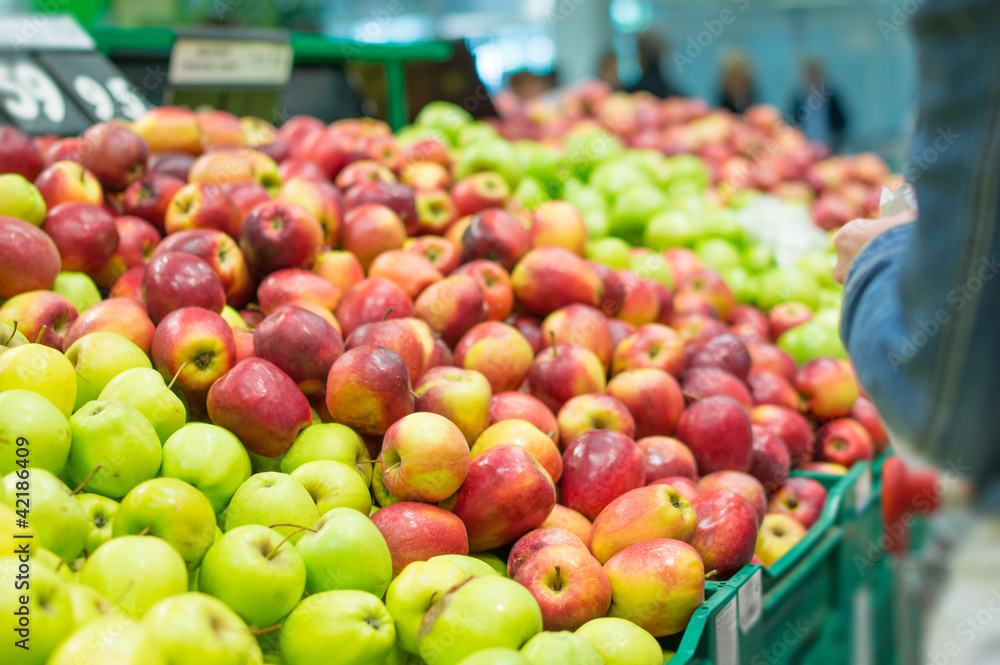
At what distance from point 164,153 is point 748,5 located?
1149 cm

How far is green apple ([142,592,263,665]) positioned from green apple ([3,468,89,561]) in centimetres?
20

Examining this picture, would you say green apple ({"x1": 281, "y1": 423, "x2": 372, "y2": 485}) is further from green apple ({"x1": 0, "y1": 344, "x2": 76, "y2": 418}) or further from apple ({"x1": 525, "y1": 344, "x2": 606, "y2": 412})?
apple ({"x1": 525, "y1": 344, "x2": 606, "y2": 412})

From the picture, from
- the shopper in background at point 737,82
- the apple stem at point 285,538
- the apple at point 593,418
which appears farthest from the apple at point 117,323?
the shopper in background at point 737,82

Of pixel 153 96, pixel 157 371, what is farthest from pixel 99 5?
pixel 157 371

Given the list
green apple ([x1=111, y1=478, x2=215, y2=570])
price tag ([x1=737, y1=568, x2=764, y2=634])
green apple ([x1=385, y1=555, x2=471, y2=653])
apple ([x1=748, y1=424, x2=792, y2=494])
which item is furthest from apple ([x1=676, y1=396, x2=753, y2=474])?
green apple ([x1=111, y1=478, x2=215, y2=570])

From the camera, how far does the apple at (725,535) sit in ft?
5.22

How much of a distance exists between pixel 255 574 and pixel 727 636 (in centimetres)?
88

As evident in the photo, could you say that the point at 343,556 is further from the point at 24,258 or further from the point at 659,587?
the point at 24,258

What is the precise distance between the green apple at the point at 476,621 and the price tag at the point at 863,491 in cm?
138

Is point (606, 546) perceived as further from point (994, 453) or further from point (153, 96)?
point (153, 96)

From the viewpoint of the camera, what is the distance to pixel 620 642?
1322 mm

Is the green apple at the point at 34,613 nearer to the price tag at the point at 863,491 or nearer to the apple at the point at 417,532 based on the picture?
the apple at the point at 417,532

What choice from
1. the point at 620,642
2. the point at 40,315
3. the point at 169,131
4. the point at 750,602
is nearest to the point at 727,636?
the point at 750,602

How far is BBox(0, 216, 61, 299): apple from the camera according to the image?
66.6 inches
